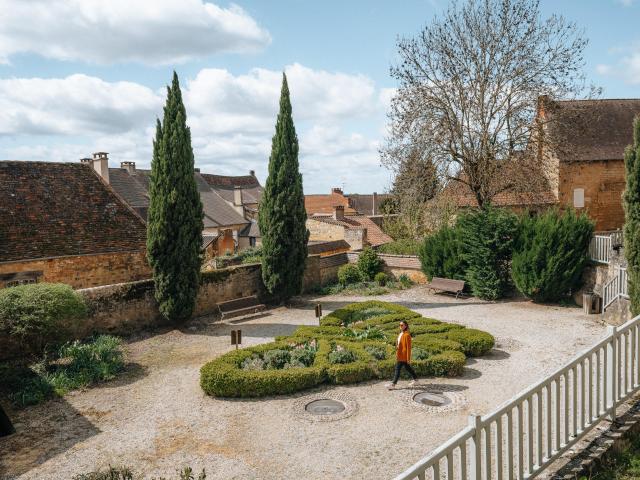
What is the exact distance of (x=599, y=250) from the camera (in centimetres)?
1734

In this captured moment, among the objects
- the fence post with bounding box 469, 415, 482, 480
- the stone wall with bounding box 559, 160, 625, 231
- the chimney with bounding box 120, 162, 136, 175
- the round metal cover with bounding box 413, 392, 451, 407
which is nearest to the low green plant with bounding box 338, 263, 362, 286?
the round metal cover with bounding box 413, 392, 451, 407

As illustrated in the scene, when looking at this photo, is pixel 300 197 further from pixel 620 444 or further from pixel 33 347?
pixel 620 444

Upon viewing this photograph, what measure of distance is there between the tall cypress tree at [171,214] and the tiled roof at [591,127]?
1684cm

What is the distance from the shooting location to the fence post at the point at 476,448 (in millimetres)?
4312

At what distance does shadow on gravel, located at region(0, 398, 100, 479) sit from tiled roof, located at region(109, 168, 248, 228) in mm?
26980

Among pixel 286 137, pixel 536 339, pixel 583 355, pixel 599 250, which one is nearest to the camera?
pixel 583 355

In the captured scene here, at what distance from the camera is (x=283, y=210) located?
764 inches

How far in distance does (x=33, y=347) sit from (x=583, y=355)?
12.2m

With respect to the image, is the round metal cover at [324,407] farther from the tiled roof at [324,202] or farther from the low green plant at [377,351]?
the tiled roof at [324,202]

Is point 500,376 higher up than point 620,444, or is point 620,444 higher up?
point 620,444

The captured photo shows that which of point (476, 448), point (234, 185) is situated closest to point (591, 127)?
point (476, 448)

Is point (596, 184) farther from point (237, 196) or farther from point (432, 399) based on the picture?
point (237, 196)

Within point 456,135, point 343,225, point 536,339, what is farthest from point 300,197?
point 343,225

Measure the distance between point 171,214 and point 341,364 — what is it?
8.48m
